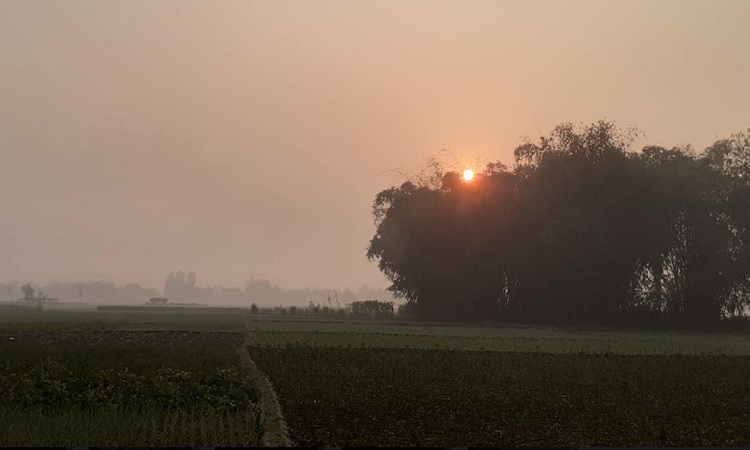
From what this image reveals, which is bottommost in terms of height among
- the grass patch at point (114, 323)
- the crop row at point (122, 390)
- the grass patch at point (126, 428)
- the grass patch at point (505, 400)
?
the grass patch at point (505, 400)

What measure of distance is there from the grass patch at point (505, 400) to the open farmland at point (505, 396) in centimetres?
3

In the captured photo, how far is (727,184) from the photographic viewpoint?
199 ft

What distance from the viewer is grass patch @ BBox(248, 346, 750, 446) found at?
12961mm

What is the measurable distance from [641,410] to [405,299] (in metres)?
62.3

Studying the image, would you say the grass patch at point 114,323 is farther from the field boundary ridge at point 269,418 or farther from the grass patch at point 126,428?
the grass patch at point 126,428

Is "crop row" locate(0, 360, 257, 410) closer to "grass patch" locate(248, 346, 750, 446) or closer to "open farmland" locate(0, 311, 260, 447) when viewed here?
"open farmland" locate(0, 311, 260, 447)

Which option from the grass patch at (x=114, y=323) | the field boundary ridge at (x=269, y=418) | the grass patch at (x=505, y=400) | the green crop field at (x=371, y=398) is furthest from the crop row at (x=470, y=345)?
the field boundary ridge at (x=269, y=418)

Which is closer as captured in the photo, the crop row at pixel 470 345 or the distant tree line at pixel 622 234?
the crop row at pixel 470 345

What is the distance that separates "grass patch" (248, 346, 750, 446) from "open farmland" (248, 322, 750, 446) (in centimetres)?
3

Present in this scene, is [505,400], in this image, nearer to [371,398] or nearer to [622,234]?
[371,398]

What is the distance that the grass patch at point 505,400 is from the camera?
1296cm

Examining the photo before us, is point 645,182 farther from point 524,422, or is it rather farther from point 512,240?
point 524,422

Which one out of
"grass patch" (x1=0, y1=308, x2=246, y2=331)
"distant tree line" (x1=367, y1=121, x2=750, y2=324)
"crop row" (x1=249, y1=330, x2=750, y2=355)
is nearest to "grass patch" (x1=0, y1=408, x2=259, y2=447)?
"crop row" (x1=249, y1=330, x2=750, y2=355)

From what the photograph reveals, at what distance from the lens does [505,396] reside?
57.8 feet
